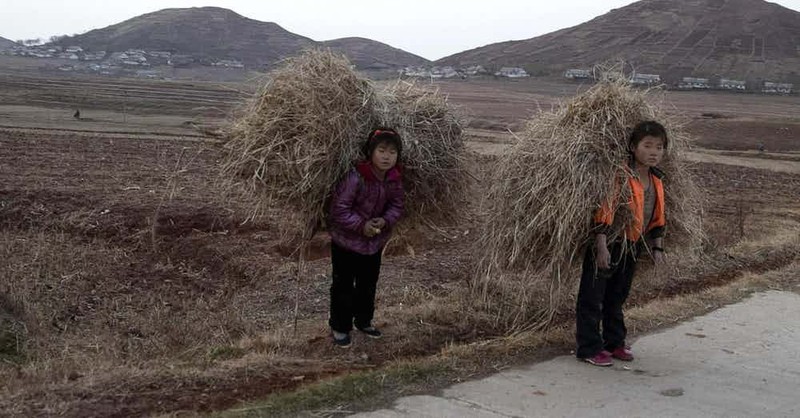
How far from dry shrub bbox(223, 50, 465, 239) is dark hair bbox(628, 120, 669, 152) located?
4.34ft

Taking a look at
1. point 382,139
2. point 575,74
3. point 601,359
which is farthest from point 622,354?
point 575,74

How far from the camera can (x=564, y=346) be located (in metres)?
5.57

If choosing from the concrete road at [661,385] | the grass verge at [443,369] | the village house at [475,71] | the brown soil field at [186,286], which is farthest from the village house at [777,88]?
the concrete road at [661,385]

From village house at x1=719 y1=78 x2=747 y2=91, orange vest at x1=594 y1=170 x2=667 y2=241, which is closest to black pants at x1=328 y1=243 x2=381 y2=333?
orange vest at x1=594 y1=170 x2=667 y2=241

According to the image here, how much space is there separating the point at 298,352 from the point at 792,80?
97.0m

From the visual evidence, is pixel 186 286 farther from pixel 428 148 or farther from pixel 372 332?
pixel 428 148

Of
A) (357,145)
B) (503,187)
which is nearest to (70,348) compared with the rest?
(357,145)

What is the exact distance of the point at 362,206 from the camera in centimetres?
527

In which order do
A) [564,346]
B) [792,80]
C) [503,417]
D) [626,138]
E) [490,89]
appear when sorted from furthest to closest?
[792,80]
[490,89]
[564,346]
[626,138]
[503,417]

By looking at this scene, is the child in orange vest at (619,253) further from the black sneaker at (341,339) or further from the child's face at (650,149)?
the black sneaker at (341,339)

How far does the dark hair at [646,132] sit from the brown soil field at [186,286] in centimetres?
99

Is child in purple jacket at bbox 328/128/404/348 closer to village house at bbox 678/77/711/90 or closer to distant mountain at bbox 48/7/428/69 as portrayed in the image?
village house at bbox 678/77/711/90

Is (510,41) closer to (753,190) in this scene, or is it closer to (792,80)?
(792,80)

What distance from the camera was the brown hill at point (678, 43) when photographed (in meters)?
96.4
